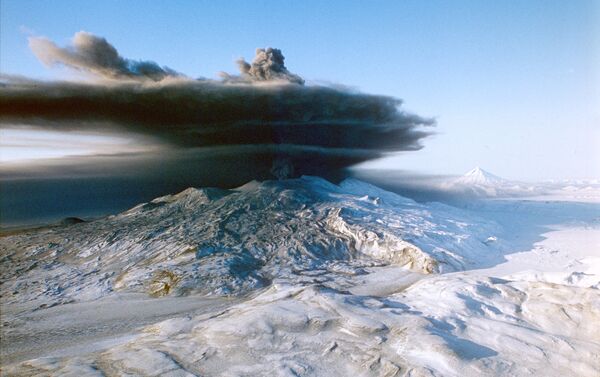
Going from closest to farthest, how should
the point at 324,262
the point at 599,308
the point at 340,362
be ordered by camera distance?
the point at 340,362 < the point at 599,308 < the point at 324,262

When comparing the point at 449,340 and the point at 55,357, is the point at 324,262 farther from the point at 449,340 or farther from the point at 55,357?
the point at 55,357

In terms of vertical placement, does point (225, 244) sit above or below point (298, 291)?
below

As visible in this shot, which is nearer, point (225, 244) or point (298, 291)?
point (298, 291)

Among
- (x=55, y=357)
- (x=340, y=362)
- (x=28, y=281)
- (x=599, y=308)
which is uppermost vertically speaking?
(x=599, y=308)

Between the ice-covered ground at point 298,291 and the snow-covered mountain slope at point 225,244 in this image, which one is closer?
the ice-covered ground at point 298,291

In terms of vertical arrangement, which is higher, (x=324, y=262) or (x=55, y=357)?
(x=55, y=357)

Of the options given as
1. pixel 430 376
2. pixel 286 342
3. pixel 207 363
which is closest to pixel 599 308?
pixel 430 376

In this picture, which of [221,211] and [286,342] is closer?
[286,342]

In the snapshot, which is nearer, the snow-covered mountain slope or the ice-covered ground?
the ice-covered ground
